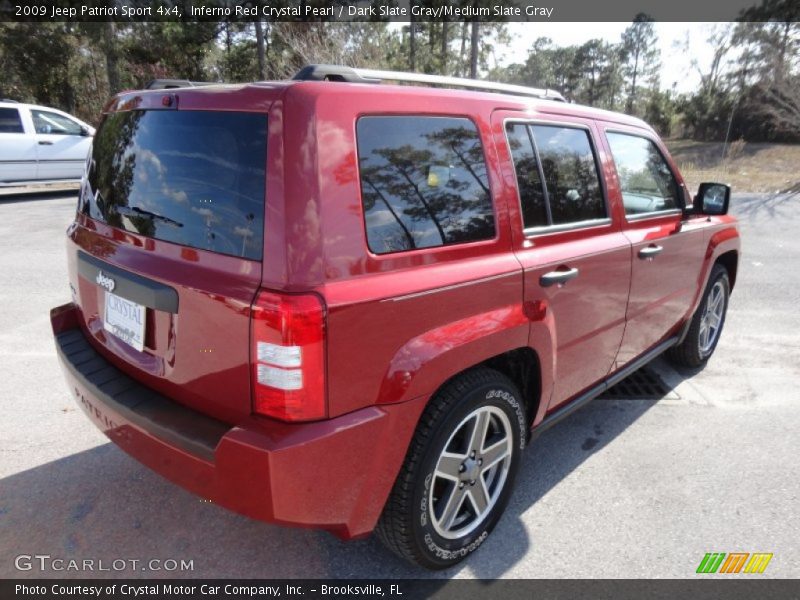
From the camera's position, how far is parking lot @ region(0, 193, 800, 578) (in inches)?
92.2

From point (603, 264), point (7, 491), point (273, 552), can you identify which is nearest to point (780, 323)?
point (603, 264)

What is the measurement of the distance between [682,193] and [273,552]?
3338mm

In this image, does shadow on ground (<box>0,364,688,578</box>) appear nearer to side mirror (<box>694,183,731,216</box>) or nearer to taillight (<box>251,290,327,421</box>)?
taillight (<box>251,290,327,421</box>)

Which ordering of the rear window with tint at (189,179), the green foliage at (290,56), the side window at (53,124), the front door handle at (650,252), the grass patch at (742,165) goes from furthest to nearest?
the green foliage at (290,56), the grass patch at (742,165), the side window at (53,124), the front door handle at (650,252), the rear window with tint at (189,179)

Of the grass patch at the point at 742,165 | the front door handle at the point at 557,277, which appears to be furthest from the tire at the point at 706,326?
the grass patch at the point at 742,165

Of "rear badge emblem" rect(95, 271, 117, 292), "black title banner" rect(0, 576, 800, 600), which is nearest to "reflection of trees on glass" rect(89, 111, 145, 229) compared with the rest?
"rear badge emblem" rect(95, 271, 117, 292)

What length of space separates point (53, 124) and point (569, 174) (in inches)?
535

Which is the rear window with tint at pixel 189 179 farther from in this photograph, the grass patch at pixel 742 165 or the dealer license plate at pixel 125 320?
the grass patch at pixel 742 165

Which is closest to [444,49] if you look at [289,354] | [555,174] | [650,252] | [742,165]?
[742,165]

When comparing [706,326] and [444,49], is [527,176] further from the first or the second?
[444,49]

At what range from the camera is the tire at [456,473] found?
2.03 m

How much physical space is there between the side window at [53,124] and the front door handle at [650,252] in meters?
13.6

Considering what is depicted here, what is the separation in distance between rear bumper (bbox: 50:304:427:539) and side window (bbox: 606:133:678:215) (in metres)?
1.99

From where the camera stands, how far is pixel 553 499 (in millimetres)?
2758
